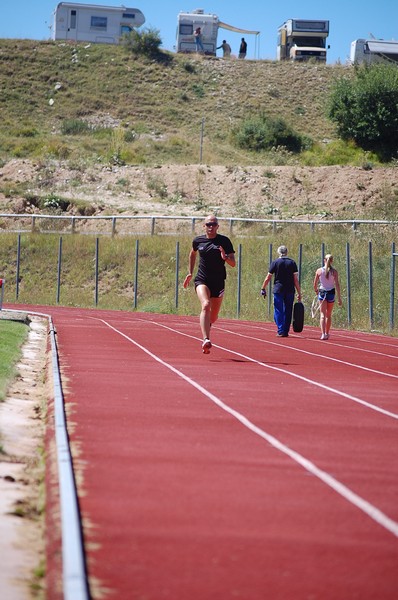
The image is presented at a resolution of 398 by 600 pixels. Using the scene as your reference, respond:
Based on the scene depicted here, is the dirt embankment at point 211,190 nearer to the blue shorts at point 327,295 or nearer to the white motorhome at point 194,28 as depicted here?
the blue shorts at point 327,295

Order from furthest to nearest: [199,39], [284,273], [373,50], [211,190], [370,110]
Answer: [199,39] → [373,50] → [370,110] → [211,190] → [284,273]

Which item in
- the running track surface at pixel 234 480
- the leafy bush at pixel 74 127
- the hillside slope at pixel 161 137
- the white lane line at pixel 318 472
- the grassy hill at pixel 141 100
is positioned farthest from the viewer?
the leafy bush at pixel 74 127

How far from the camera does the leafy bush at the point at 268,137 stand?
239ft

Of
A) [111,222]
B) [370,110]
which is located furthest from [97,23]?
[111,222]

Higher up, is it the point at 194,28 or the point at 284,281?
the point at 194,28

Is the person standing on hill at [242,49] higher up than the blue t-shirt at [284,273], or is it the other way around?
the person standing on hill at [242,49]

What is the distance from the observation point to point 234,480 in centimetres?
712

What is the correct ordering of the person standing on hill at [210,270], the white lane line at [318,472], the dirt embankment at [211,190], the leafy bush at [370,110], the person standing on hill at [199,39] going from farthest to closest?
the person standing on hill at [199,39] → the leafy bush at [370,110] → the dirt embankment at [211,190] → the person standing on hill at [210,270] → the white lane line at [318,472]

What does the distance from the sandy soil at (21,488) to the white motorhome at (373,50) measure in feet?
265

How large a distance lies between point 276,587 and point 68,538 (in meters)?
1.00

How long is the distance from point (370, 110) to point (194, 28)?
1416 inches

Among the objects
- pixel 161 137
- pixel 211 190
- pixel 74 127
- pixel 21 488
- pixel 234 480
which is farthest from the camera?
pixel 74 127

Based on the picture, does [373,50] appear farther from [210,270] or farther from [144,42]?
[210,270]

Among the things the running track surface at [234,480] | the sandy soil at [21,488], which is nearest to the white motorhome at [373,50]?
the running track surface at [234,480]
